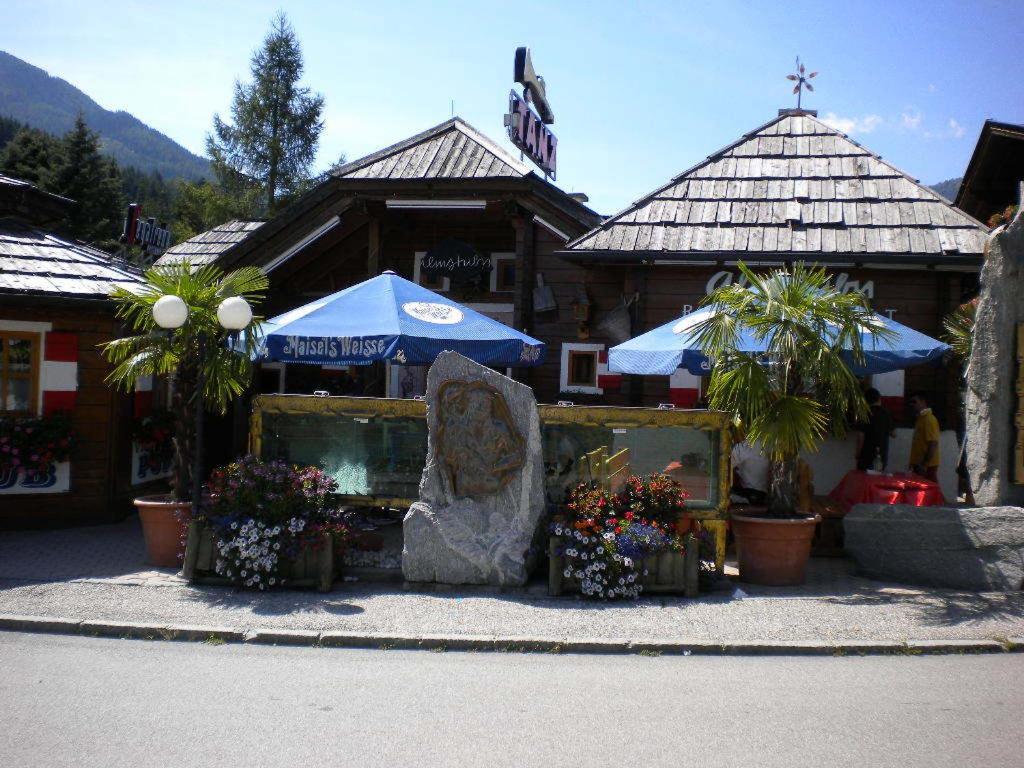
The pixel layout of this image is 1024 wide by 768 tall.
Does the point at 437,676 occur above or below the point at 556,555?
below

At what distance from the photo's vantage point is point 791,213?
12812mm

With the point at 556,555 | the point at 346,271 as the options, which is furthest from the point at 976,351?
the point at 346,271

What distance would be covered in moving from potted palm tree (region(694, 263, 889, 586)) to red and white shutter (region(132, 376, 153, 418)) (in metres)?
7.64

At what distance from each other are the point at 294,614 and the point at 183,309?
3.13 metres

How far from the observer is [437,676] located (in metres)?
6.12

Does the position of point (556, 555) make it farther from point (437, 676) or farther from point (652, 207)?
point (652, 207)

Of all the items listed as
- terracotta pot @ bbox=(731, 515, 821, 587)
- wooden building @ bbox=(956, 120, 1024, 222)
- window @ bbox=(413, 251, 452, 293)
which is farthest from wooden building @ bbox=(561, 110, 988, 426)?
terracotta pot @ bbox=(731, 515, 821, 587)

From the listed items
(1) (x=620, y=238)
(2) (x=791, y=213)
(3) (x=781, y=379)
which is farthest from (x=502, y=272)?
(3) (x=781, y=379)

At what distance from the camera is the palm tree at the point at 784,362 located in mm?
8414

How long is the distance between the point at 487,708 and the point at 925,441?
26.1ft

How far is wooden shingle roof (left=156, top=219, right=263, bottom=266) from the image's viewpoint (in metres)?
17.2

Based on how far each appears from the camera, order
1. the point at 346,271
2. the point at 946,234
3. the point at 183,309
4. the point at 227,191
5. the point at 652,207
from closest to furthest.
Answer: the point at 183,309 < the point at 946,234 < the point at 652,207 < the point at 346,271 < the point at 227,191

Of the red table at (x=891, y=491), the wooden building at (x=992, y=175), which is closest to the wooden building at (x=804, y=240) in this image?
the wooden building at (x=992, y=175)

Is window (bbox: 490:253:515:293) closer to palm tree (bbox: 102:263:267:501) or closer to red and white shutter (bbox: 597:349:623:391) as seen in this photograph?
red and white shutter (bbox: 597:349:623:391)
